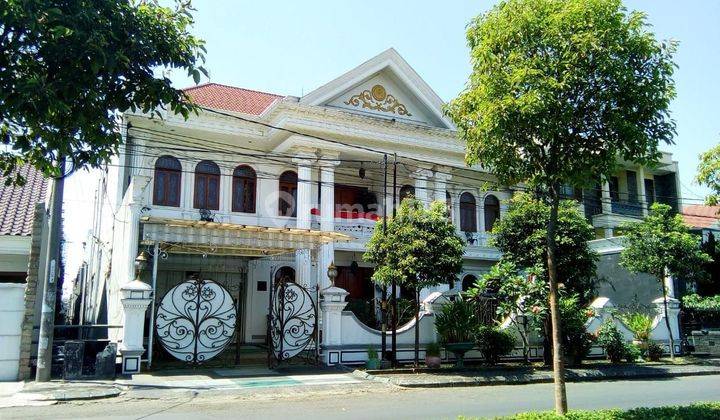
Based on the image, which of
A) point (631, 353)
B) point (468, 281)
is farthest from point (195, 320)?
point (468, 281)

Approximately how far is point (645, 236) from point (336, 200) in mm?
11007

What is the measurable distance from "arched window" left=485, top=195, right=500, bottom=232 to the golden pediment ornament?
6.58 meters

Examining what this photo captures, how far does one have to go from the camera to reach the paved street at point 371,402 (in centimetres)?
920

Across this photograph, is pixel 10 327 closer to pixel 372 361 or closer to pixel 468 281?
pixel 372 361

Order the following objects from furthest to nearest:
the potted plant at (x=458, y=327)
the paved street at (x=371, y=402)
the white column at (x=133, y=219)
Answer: the potted plant at (x=458, y=327)
the white column at (x=133, y=219)
the paved street at (x=371, y=402)

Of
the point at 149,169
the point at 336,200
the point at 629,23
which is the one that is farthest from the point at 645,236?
the point at 149,169

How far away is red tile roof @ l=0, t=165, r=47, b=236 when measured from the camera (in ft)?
49.5

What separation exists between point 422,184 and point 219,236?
408 inches

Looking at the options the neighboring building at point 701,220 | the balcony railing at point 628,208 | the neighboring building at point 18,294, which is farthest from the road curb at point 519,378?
the balcony railing at point 628,208

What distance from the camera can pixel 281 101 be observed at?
18.9 meters

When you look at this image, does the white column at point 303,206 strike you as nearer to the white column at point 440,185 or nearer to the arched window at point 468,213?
the white column at point 440,185

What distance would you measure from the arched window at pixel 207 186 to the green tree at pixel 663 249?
45.1 ft

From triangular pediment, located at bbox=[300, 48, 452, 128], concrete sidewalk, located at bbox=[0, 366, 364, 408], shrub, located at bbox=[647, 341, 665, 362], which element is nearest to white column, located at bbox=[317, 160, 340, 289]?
triangular pediment, located at bbox=[300, 48, 452, 128]

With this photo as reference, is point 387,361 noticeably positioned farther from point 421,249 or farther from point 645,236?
point 645,236
